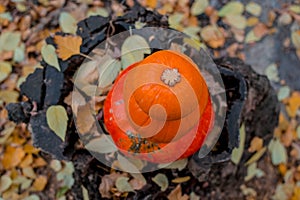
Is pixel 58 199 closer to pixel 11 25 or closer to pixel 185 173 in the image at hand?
pixel 185 173

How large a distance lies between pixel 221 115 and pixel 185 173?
0.59 feet

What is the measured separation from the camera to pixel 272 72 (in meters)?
1.66

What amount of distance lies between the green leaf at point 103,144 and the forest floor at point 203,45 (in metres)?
0.36

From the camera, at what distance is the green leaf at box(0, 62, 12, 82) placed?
1582 millimetres

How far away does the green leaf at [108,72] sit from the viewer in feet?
3.81

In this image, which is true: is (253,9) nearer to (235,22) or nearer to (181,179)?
(235,22)

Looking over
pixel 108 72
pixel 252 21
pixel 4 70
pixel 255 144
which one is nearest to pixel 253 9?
pixel 252 21

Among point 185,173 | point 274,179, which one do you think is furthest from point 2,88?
point 274,179

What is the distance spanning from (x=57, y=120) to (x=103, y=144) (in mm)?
121

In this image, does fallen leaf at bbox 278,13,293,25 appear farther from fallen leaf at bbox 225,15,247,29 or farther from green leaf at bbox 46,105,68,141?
green leaf at bbox 46,105,68,141

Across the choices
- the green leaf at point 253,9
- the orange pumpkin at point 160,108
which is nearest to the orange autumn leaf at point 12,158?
the orange pumpkin at point 160,108

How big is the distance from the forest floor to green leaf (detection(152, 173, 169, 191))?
1.16 ft

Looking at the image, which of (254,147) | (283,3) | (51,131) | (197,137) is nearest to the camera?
(197,137)

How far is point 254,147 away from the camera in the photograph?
1.48 m
